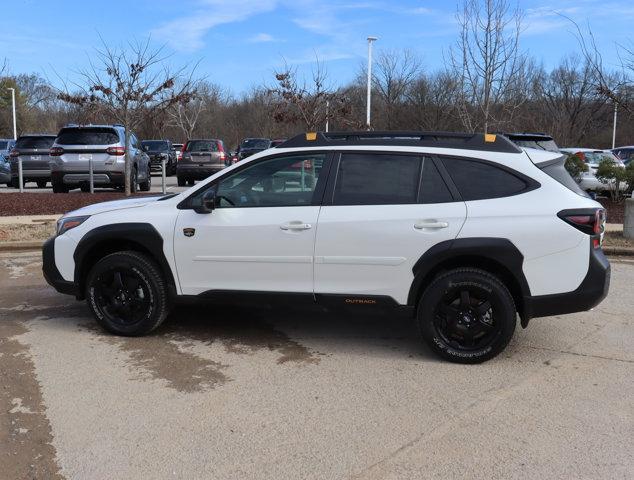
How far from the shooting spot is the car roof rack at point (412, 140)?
15.7 ft

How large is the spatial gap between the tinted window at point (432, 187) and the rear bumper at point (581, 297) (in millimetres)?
964

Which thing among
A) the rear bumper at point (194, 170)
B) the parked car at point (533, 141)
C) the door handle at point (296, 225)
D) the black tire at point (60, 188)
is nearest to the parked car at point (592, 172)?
the parked car at point (533, 141)

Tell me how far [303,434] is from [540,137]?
12.6 meters

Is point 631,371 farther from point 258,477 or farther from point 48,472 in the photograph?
point 48,472

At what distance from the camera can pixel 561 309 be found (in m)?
4.54

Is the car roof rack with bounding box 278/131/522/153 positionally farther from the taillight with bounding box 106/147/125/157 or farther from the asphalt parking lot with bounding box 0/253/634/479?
the taillight with bounding box 106/147/125/157

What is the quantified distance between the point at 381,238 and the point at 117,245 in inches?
92.9

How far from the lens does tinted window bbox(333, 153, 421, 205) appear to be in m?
4.71

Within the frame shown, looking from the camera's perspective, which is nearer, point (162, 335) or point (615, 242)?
point (162, 335)

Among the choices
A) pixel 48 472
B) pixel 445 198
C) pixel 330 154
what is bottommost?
pixel 48 472

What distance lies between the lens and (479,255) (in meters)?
4.54

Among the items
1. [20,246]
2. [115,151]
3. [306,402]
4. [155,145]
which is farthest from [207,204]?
[155,145]

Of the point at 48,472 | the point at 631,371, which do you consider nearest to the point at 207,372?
the point at 48,472

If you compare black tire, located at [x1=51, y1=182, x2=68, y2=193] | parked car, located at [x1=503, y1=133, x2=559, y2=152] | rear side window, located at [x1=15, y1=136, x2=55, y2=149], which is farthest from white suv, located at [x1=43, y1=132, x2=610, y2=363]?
rear side window, located at [x1=15, y1=136, x2=55, y2=149]
